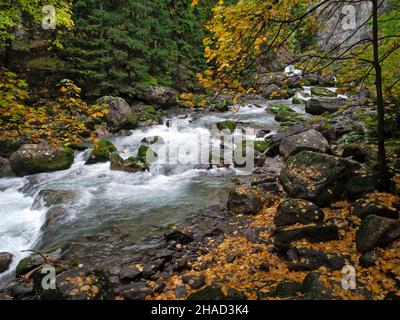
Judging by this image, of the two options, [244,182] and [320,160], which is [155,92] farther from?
[320,160]

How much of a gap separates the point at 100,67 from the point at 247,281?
18.9 m

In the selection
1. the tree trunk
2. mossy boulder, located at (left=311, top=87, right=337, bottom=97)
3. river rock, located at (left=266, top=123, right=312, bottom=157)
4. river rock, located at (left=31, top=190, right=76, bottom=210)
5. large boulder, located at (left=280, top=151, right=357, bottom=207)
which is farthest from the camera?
mossy boulder, located at (left=311, top=87, right=337, bottom=97)

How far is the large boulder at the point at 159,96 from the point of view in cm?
2275

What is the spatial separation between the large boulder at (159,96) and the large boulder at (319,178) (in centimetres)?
1686

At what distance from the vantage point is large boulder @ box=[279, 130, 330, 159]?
36.9 ft

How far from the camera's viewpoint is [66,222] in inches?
337

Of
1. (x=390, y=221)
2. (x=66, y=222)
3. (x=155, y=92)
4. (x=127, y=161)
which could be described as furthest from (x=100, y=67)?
(x=390, y=221)

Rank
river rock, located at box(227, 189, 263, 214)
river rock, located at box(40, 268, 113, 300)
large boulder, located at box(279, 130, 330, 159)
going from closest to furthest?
river rock, located at box(40, 268, 113, 300)
river rock, located at box(227, 189, 263, 214)
large boulder, located at box(279, 130, 330, 159)

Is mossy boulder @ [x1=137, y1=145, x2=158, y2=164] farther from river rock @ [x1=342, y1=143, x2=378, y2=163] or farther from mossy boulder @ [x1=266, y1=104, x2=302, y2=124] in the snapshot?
mossy boulder @ [x1=266, y1=104, x2=302, y2=124]

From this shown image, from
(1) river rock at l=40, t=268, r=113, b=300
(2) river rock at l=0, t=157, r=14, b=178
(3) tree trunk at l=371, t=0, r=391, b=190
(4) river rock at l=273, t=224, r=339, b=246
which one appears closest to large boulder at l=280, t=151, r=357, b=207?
(3) tree trunk at l=371, t=0, r=391, b=190

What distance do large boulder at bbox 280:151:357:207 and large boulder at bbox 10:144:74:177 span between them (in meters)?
9.68

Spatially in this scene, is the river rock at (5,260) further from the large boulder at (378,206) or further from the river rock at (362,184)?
the river rock at (362,184)
